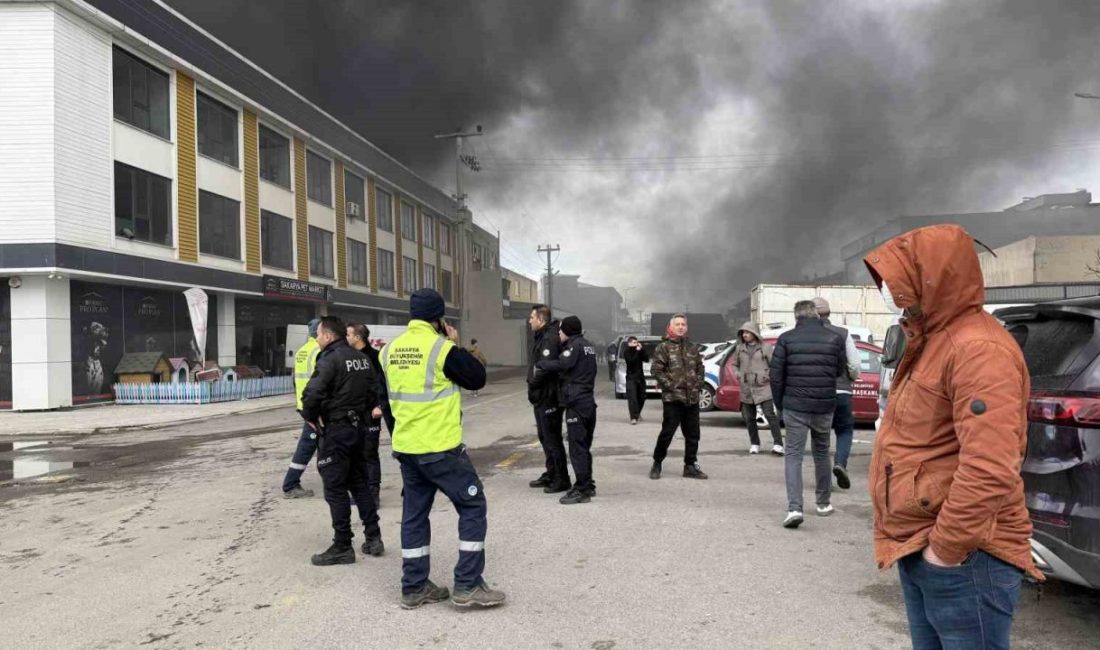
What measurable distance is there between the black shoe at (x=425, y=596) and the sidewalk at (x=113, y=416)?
514 inches

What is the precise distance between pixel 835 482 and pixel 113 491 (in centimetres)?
758

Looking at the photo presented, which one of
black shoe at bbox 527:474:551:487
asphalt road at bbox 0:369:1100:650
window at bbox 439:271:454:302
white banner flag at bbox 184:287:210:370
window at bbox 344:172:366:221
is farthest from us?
window at bbox 439:271:454:302

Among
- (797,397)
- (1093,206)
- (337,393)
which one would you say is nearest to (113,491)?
(337,393)

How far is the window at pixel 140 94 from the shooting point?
20016mm

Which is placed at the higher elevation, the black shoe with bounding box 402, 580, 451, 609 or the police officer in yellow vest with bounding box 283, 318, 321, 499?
the police officer in yellow vest with bounding box 283, 318, 321, 499

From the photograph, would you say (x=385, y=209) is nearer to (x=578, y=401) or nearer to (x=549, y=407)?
(x=549, y=407)

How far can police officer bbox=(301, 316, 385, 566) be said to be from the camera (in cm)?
491

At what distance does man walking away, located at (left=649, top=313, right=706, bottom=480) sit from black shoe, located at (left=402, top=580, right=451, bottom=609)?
3589 millimetres

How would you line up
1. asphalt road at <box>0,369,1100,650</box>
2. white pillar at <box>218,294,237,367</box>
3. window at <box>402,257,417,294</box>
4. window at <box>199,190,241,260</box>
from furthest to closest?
1. window at <box>402,257,417,294</box>
2. white pillar at <box>218,294,237,367</box>
3. window at <box>199,190,241,260</box>
4. asphalt road at <box>0,369,1100,650</box>

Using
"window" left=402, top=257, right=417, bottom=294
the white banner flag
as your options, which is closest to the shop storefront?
the white banner flag

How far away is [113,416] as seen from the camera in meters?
16.6

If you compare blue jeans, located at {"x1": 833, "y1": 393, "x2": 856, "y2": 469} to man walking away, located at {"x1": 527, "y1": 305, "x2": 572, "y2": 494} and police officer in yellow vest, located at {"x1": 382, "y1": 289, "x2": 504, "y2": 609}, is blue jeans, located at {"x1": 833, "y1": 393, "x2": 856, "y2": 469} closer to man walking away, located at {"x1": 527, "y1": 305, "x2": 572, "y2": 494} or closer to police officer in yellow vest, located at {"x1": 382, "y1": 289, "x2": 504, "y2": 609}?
man walking away, located at {"x1": 527, "y1": 305, "x2": 572, "y2": 494}

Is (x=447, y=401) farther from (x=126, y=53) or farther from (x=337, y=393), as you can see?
(x=126, y=53)

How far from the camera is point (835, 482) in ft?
24.1
